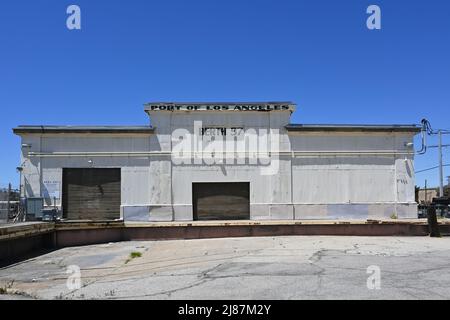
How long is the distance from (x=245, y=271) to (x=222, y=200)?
62.6 ft

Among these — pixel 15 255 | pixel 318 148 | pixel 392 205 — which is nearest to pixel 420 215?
pixel 392 205

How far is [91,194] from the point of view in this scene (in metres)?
29.5

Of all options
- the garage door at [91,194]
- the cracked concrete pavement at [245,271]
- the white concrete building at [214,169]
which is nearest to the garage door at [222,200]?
the white concrete building at [214,169]

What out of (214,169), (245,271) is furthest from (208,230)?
(245,271)

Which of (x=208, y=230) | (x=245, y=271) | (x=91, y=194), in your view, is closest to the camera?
(x=245, y=271)

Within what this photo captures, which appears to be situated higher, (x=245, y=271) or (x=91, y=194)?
(x=91, y=194)

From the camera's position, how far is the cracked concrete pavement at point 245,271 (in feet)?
27.9

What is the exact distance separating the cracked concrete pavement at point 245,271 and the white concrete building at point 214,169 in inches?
422

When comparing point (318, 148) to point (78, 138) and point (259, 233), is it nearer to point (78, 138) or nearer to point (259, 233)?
point (259, 233)

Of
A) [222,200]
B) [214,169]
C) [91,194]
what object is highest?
[214,169]

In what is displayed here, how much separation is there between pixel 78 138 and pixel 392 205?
20.1 m
